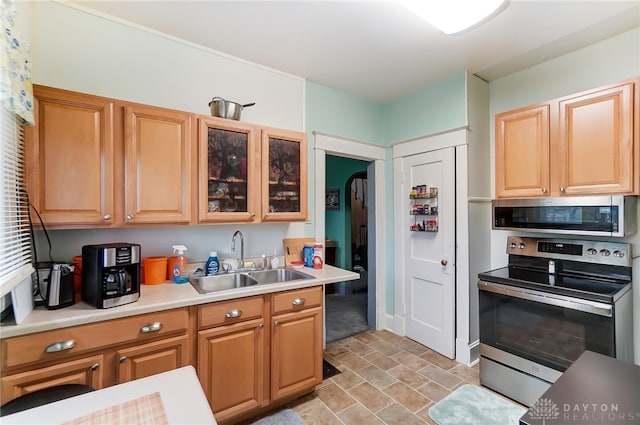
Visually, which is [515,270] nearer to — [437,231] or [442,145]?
[437,231]

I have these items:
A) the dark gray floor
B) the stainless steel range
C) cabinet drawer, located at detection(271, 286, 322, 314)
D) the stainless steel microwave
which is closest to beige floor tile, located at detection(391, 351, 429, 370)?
the stainless steel range

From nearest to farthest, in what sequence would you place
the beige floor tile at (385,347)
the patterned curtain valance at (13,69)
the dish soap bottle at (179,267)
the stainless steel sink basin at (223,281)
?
the patterned curtain valance at (13,69) → the dish soap bottle at (179,267) → the stainless steel sink basin at (223,281) → the beige floor tile at (385,347)

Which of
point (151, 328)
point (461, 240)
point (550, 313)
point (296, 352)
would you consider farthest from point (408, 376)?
point (151, 328)

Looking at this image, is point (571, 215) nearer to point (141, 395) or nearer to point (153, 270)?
point (141, 395)

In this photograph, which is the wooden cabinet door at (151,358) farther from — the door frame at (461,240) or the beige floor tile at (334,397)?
the door frame at (461,240)

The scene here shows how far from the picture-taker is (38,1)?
5.89 feet

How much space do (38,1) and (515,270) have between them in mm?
3981

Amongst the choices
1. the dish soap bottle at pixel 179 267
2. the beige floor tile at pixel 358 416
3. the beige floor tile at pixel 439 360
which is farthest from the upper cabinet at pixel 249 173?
the beige floor tile at pixel 439 360

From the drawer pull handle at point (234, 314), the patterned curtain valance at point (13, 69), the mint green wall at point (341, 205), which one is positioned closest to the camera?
the patterned curtain valance at point (13, 69)

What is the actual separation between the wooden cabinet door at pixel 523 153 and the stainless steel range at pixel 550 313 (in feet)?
1.62

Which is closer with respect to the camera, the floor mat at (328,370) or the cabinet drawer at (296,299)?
the cabinet drawer at (296,299)

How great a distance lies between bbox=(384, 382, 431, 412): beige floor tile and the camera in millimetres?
2132

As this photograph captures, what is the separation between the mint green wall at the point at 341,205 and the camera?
5.21 meters

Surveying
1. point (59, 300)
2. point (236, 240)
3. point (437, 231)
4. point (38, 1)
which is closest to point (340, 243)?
point (437, 231)
